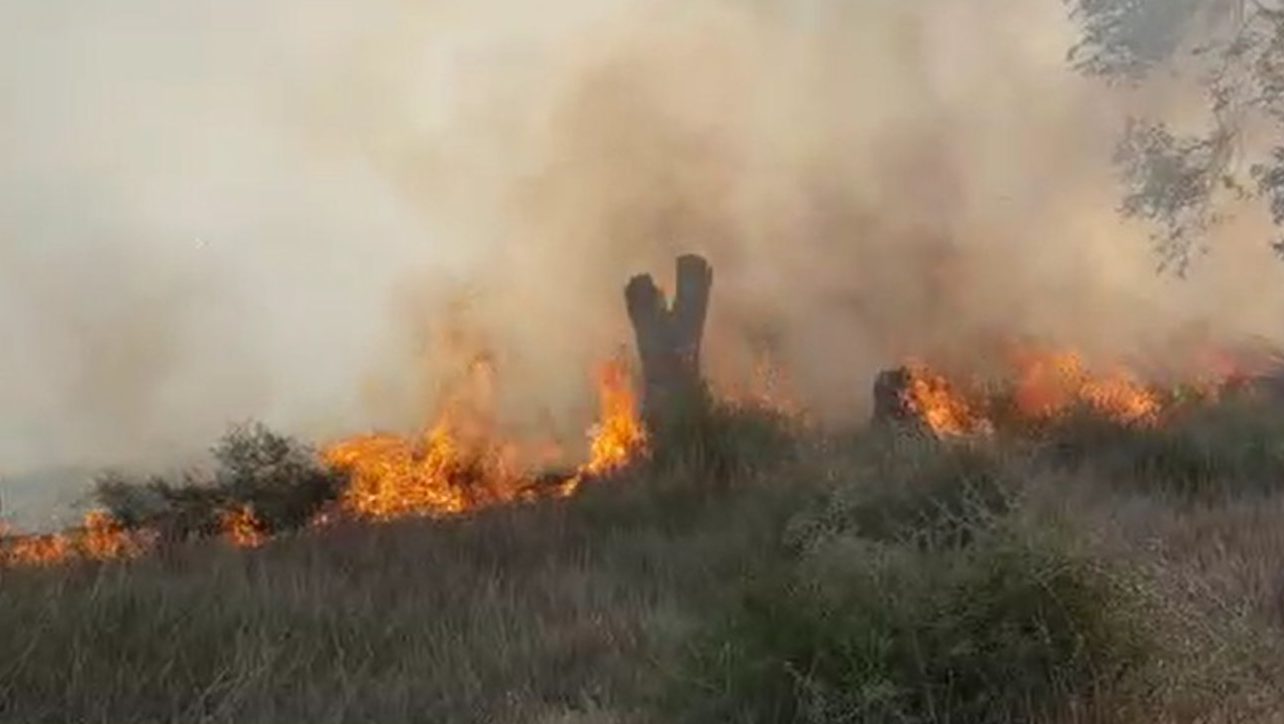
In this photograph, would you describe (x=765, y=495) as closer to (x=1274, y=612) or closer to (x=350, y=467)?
(x=1274, y=612)

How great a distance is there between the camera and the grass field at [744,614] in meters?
5.75

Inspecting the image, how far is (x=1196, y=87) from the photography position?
2141 centimetres

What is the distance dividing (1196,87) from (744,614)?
16970mm

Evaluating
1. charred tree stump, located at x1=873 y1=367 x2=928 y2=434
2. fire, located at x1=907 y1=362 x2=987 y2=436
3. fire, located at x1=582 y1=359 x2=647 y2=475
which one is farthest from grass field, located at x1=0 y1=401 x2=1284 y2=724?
fire, located at x1=582 y1=359 x2=647 y2=475

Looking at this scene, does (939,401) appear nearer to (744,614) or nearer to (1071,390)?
(1071,390)

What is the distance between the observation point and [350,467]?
27.8 metres

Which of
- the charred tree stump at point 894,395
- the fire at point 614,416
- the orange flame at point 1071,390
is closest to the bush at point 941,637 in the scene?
the orange flame at point 1071,390

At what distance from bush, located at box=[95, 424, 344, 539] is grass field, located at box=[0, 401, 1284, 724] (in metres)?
10.8

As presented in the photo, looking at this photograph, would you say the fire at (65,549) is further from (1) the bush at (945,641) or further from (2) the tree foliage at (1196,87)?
(2) the tree foliage at (1196,87)

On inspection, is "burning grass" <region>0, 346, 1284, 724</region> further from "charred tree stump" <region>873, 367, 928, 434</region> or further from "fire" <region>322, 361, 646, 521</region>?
"fire" <region>322, 361, 646, 521</region>

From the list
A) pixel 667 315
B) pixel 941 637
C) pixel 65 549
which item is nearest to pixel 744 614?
pixel 941 637

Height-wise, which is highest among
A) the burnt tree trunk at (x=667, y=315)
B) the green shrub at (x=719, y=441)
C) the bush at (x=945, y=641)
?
the burnt tree trunk at (x=667, y=315)

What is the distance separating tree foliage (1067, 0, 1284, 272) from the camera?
2017cm

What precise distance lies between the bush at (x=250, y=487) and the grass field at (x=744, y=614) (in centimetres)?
1082
